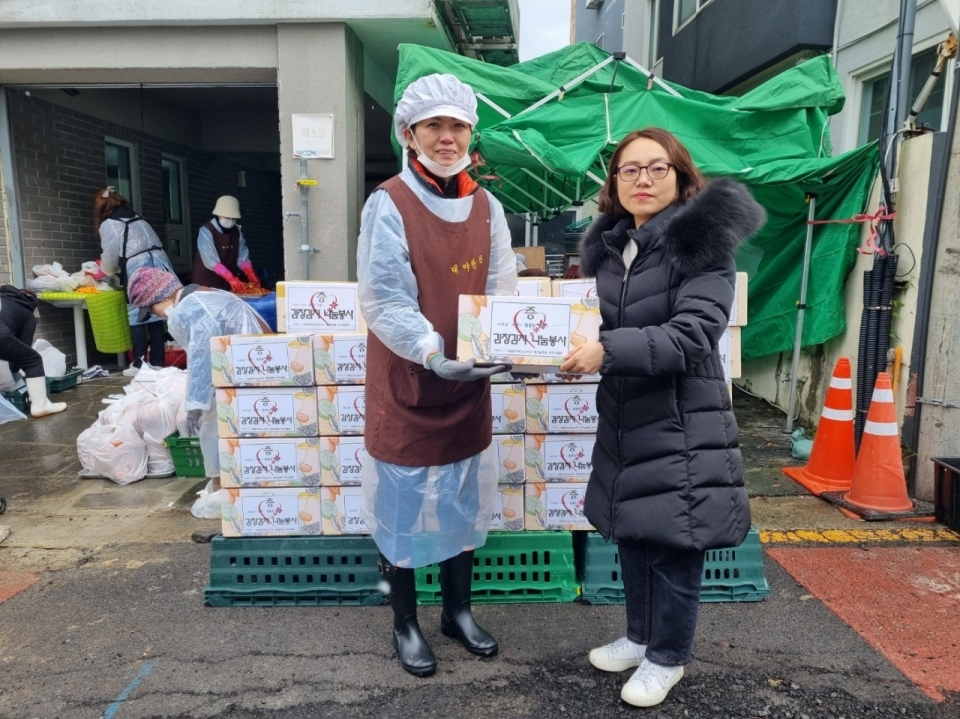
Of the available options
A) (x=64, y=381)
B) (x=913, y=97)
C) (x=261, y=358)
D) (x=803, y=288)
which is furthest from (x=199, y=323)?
(x=913, y=97)

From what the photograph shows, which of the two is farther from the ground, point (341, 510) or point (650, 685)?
point (341, 510)

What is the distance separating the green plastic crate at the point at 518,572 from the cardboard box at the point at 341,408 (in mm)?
705

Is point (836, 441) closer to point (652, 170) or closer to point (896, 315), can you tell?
point (896, 315)

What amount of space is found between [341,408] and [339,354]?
9.4 inches

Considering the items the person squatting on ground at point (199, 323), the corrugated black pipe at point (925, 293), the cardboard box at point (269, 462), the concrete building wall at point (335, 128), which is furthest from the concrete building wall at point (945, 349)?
the concrete building wall at point (335, 128)

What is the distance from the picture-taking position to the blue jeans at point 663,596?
7.15 ft

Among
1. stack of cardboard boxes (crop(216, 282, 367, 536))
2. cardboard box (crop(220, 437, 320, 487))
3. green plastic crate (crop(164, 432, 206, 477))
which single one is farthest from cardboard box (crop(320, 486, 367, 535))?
green plastic crate (crop(164, 432, 206, 477))

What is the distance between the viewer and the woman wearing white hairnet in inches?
87.4

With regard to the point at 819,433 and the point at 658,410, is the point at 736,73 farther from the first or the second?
the point at 658,410

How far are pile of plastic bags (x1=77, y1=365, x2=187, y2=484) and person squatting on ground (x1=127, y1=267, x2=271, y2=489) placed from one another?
2.95ft

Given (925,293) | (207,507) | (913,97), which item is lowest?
(207,507)

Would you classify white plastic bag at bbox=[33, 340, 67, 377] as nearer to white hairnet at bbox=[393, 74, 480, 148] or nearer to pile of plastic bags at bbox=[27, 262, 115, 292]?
pile of plastic bags at bbox=[27, 262, 115, 292]

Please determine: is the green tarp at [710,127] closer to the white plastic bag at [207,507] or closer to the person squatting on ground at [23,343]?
the white plastic bag at [207,507]

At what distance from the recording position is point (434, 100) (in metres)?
2.22
